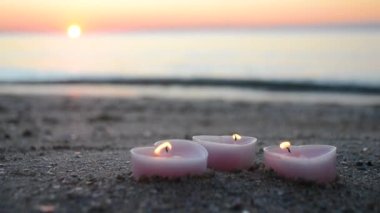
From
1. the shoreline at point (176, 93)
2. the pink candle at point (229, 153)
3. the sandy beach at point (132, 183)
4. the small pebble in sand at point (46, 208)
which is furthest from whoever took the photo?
the shoreline at point (176, 93)

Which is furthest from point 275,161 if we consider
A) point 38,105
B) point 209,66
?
point 209,66

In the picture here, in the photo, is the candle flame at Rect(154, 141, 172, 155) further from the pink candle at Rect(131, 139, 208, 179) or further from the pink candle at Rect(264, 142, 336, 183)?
the pink candle at Rect(264, 142, 336, 183)

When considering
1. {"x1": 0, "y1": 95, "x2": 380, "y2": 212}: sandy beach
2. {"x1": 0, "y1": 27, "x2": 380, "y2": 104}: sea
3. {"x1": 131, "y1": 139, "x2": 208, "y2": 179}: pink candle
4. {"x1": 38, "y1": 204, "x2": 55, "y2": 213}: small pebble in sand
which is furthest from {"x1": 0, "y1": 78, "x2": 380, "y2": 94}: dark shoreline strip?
{"x1": 38, "y1": 204, "x2": 55, "y2": 213}: small pebble in sand

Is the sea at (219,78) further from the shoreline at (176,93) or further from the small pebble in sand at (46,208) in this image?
the small pebble in sand at (46,208)

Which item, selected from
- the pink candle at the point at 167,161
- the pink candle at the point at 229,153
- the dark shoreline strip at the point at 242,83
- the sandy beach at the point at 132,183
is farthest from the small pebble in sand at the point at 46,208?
the dark shoreline strip at the point at 242,83

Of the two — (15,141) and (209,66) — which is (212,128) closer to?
(15,141)

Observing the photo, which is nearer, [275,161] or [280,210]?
[280,210]
